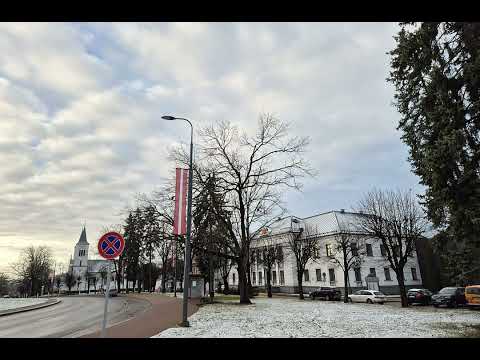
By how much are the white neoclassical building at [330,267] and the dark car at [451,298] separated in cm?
1645

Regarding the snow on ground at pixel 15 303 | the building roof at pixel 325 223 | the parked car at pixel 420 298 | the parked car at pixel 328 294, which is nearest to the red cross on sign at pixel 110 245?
the snow on ground at pixel 15 303

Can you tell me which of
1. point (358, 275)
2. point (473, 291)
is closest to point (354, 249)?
point (358, 275)

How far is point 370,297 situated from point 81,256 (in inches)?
4408

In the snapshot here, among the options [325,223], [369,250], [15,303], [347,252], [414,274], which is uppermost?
[325,223]

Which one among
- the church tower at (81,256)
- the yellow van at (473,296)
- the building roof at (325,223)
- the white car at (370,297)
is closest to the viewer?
the yellow van at (473,296)

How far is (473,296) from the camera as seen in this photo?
23.5m

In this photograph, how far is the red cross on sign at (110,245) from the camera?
9516 millimetres

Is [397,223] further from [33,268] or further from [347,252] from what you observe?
[33,268]

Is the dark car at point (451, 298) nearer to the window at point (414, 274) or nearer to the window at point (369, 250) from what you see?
the window at point (369, 250)

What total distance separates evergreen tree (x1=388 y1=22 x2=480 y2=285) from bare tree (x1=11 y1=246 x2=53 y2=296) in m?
79.7
